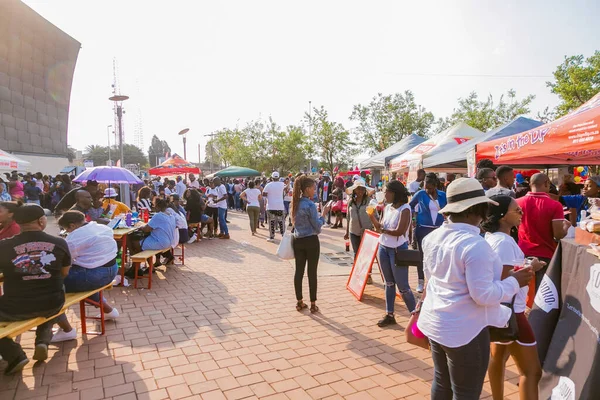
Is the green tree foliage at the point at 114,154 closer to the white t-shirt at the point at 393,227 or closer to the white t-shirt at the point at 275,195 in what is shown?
the white t-shirt at the point at 275,195

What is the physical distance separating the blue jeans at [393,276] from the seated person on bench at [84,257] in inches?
134

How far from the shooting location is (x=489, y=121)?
34.7 metres

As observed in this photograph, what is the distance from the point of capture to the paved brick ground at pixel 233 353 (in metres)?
3.25

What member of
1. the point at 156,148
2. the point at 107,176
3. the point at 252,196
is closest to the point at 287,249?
the point at 107,176

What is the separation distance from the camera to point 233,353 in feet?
12.9

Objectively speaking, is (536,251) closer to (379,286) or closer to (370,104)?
(379,286)

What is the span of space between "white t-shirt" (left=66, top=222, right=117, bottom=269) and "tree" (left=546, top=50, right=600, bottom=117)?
88.8ft

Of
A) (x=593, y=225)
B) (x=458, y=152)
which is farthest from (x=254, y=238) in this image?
(x=593, y=225)

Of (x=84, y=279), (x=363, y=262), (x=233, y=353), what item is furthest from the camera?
(x=363, y=262)

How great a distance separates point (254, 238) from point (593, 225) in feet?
32.0

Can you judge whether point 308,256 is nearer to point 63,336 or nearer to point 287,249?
point 287,249

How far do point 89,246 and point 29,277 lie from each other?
90 cm

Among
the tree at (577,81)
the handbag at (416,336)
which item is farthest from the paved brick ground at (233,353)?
the tree at (577,81)

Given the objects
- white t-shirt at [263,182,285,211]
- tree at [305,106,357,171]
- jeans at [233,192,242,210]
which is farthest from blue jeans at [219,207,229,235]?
tree at [305,106,357,171]
